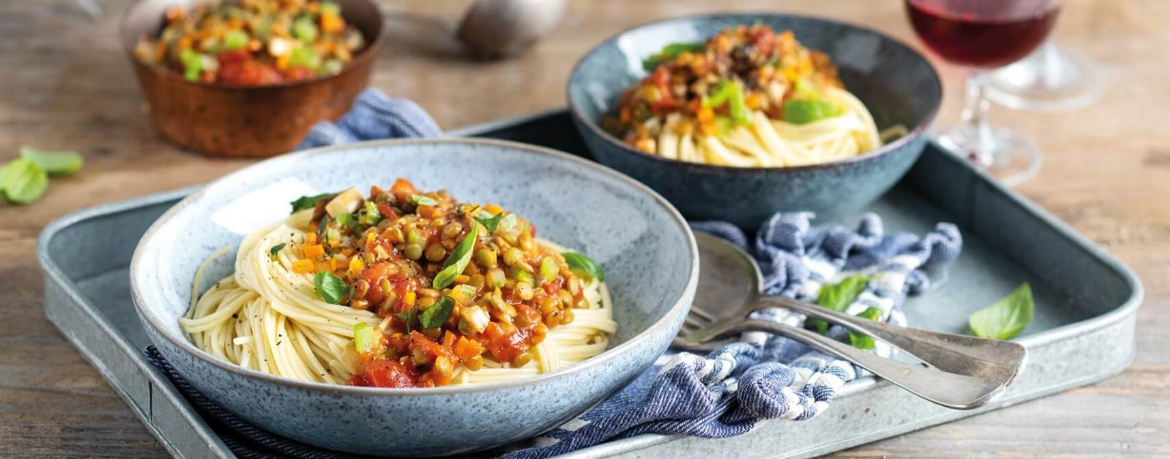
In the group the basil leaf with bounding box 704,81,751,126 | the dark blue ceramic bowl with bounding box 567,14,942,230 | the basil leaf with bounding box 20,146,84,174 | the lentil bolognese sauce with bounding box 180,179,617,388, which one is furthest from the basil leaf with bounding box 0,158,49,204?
the basil leaf with bounding box 704,81,751,126

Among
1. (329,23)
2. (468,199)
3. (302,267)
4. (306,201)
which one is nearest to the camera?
(302,267)

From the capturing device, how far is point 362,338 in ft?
9.07

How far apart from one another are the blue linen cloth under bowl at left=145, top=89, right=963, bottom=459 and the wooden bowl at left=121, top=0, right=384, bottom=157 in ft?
1.76

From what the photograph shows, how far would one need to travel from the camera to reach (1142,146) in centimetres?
472

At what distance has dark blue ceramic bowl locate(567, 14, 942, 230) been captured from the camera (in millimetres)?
3693

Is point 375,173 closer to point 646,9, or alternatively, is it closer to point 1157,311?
point 1157,311

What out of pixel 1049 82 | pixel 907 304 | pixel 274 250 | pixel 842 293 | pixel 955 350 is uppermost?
pixel 274 250

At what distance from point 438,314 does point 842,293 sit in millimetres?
1304

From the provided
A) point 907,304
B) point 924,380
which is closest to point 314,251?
point 924,380

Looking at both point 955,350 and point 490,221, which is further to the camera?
point 490,221

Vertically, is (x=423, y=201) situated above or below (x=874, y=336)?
above

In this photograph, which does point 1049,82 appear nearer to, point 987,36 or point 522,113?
point 987,36

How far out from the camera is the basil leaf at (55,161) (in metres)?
4.40

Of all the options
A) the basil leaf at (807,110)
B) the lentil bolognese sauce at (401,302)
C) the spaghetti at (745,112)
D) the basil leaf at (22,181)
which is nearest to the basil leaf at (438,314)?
the lentil bolognese sauce at (401,302)
